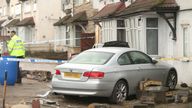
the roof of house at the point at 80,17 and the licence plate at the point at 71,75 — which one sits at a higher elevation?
the roof of house at the point at 80,17

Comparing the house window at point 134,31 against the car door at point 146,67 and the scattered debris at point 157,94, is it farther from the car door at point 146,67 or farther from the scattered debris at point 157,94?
the scattered debris at point 157,94

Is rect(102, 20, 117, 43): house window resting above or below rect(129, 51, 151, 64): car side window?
above

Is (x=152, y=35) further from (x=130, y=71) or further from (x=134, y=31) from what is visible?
(x=130, y=71)

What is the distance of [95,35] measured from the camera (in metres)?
31.8

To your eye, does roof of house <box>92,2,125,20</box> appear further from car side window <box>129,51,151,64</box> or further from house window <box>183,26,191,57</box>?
car side window <box>129,51,151,64</box>

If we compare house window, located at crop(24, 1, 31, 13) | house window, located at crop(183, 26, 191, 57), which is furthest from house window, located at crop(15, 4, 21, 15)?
house window, located at crop(183, 26, 191, 57)

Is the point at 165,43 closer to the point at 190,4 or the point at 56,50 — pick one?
the point at 190,4

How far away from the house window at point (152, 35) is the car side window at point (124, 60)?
7.35 m

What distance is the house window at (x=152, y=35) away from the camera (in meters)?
20.9

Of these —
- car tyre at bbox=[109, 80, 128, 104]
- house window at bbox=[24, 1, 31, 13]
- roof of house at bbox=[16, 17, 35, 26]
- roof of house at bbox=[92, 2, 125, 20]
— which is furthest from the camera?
house window at bbox=[24, 1, 31, 13]

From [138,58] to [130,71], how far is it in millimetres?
903

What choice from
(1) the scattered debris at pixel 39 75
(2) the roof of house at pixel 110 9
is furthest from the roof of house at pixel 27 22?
(1) the scattered debris at pixel 39 75

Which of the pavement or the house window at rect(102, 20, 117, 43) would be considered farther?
the house window at rect(102, 20, 117, 43)

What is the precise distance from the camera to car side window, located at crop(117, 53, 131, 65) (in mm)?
13472
